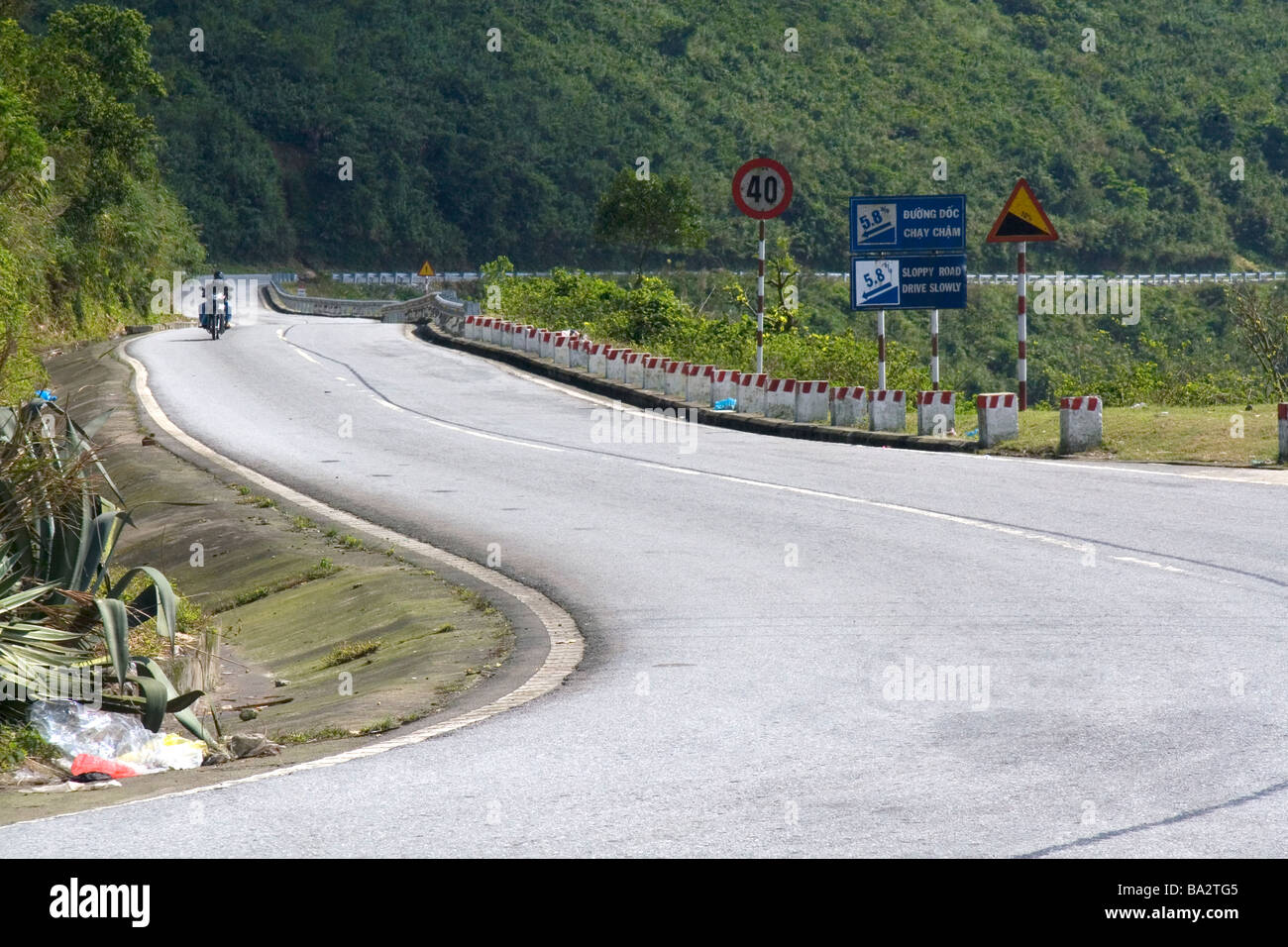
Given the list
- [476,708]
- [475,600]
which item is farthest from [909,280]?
[476,708]

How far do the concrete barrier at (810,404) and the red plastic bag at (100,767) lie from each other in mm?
17001

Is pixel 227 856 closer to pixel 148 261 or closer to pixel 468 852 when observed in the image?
pixel 468 852

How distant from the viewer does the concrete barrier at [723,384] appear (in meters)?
26.2

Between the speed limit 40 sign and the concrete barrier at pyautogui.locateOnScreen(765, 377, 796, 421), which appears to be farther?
the speed limit 40 sign

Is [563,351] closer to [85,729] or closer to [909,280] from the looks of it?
[909,280]

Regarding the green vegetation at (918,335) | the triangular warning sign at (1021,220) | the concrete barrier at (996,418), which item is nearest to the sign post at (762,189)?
the green vegetation at (918,335)

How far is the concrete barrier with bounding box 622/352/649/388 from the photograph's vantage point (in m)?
29.3

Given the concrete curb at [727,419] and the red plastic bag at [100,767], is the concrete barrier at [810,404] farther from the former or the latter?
the red plastic bag at [100,767]

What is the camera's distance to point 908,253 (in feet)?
79.4

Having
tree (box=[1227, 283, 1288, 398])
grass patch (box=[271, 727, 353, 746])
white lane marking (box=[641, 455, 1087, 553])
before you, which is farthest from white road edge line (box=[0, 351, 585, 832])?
tree (box=[1227, 283, 1288, 398])

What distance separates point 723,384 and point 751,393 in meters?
0.94

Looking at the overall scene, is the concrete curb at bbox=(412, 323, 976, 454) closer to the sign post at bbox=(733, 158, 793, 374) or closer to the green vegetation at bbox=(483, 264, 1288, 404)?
the sign post at bbox=(733, 158, 793, 374)

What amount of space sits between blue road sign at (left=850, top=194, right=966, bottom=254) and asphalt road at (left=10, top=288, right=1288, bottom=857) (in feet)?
19.1
